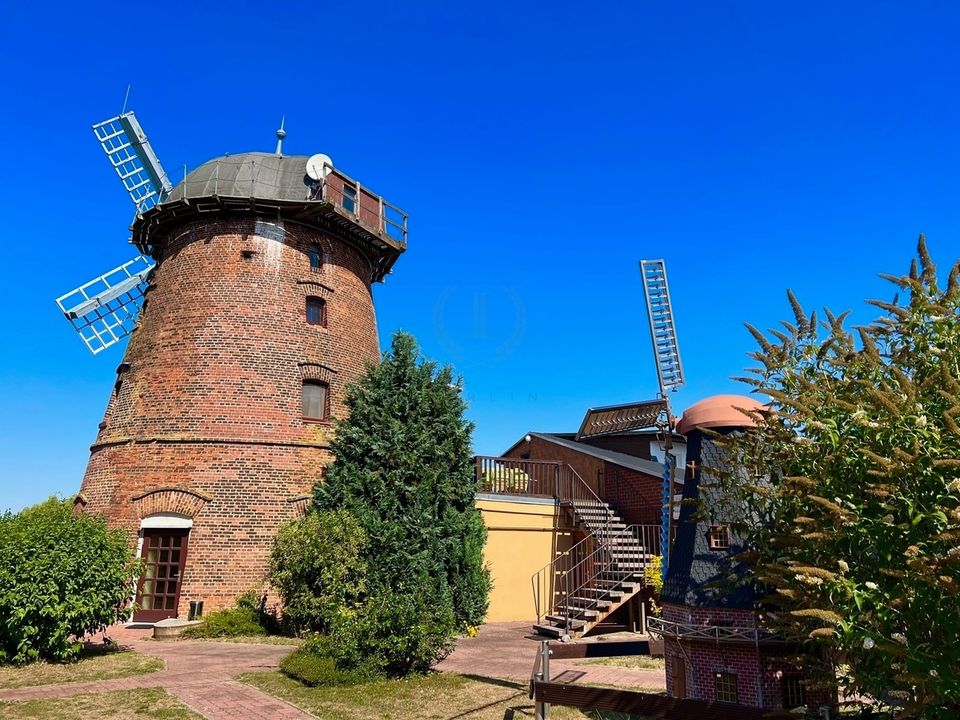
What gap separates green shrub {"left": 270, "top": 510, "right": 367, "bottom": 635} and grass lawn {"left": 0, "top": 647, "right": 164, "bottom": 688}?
2.73 m

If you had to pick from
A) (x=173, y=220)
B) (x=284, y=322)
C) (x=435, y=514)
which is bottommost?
(x=435, y=514)

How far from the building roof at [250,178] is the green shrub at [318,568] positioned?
8.99 m

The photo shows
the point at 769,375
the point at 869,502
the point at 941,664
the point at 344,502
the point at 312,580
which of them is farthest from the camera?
the point at 344,502

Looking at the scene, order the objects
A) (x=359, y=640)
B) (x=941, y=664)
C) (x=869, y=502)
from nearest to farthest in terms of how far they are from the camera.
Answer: (x=941, y=664)
(x=869, y=502)
(x=359, y=640)

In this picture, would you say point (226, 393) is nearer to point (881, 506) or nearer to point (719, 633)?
point (719, 633)

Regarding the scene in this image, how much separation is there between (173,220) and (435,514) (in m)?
11.2

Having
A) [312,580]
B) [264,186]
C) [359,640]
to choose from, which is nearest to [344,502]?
[312,580]

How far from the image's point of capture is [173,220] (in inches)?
709

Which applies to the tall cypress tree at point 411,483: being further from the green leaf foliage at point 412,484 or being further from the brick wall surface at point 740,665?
the brick wall surface at point 740,665

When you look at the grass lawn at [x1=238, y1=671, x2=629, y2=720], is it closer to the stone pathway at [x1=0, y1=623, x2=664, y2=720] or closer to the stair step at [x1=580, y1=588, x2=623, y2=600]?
the stone pathway at [x1=0, y1=623, x2=664, y2=720]

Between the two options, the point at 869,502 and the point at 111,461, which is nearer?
the point at 869,502

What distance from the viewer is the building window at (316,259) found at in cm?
1789

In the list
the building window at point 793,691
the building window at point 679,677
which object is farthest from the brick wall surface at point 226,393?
the building window at point 793,691

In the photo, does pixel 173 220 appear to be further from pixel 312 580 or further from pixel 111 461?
pixel 312 580
